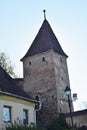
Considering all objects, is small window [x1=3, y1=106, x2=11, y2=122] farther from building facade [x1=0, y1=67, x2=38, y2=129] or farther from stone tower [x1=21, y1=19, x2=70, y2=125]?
stone tower [x1=21, y1=19, x2=70, y2=125]

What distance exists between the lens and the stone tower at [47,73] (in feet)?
124

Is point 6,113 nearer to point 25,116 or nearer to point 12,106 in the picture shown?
point 12,106

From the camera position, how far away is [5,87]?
18750 millimetres

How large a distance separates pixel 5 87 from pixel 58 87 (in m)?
20.3

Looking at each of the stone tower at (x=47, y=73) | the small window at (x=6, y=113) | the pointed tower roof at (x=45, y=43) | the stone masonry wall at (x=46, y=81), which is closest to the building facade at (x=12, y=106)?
the small window at (x=6, y=113)

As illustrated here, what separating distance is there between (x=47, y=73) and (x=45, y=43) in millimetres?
5087

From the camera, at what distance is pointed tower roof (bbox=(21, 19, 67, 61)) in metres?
41.7

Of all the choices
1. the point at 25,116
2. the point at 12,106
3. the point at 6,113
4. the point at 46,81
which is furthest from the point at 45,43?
the point at 6,113

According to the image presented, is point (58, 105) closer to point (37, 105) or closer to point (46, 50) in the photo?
point (46, 50)

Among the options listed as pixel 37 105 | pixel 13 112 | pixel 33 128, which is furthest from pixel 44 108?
pixel 33 128

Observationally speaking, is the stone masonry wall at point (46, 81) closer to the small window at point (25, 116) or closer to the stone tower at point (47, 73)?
the stone tower at point (47, 73)

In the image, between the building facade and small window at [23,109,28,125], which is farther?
small window at [23,109,28,125]

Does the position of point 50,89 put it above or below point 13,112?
above

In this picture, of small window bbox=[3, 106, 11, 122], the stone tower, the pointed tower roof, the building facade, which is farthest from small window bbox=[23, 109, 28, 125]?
the pointed tower roof
